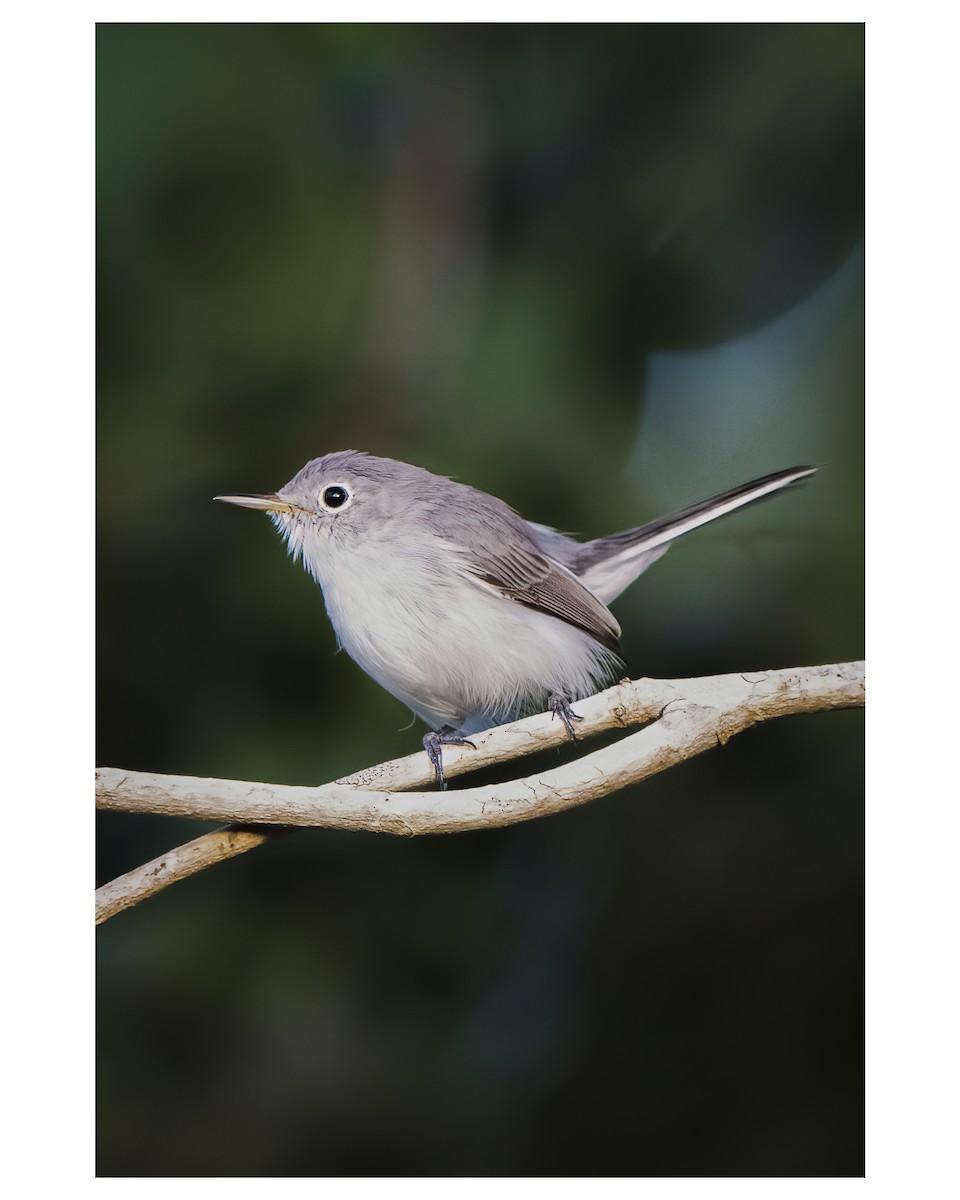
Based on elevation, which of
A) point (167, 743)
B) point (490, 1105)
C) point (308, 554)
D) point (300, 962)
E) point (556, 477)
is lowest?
point (490, 1105)

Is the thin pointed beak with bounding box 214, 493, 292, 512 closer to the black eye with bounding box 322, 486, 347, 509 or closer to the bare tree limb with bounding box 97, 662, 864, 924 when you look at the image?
the black eye with bounding box 322, 486, 347, 509

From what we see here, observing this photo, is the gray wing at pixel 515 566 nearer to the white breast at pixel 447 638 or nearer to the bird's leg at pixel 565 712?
the white breast at pixel 447 638

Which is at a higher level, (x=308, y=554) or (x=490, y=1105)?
(x=308, y=554)

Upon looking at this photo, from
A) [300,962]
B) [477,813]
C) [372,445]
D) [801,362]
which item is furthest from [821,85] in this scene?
[300,962]

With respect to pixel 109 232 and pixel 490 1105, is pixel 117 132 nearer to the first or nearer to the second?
pixel 109 232

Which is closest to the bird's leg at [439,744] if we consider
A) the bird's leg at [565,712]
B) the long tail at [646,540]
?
the bird's leg at [565,712]

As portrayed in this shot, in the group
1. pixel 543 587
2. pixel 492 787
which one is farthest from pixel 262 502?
pixel 492 787

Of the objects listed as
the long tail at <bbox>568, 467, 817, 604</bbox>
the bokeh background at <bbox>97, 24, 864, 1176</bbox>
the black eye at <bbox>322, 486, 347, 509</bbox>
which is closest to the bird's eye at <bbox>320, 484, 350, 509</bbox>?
the black eye at <bbox>322, 486, 347, 509</bbox>
